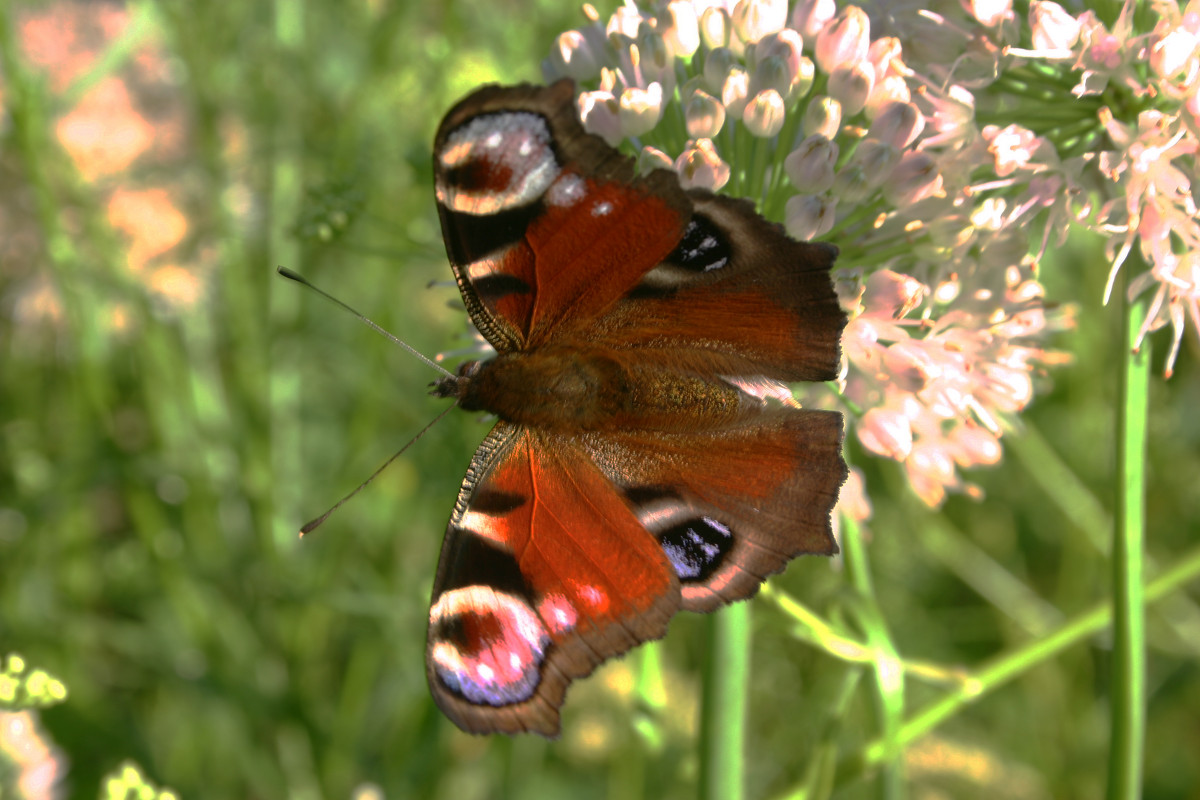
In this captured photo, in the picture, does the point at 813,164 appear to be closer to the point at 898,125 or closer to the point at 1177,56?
the point at 898,125

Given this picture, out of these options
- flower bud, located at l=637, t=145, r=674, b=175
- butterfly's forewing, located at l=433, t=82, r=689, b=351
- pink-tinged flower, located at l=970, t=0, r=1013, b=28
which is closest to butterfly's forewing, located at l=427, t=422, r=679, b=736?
butterfly's forewing, located at l=433, t=82, r=689, b=351

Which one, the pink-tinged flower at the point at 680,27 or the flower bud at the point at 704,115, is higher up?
the pink-tinged flower at the point at 680,27


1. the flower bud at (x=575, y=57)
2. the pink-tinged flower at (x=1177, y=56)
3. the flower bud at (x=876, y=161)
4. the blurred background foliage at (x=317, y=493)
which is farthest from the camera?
the blurred background foliage at (x=317, y=493)

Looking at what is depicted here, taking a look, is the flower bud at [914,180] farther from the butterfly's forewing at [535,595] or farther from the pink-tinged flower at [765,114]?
the butterfly's forewing at [535,595]

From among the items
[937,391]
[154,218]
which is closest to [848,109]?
[937,391]

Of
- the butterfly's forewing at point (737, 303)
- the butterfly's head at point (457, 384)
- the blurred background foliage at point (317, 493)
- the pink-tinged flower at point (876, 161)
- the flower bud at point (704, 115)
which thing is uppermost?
the flower bud at point (704, 115)

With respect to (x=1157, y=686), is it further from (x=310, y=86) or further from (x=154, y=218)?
(x=154, y=218)

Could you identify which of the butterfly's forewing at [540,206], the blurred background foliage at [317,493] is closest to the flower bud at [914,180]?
the butterfly's forewing at [540,206]

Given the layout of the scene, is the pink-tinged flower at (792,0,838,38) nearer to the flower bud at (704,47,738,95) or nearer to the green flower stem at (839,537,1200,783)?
the flower bud at (704,47,738,95)
